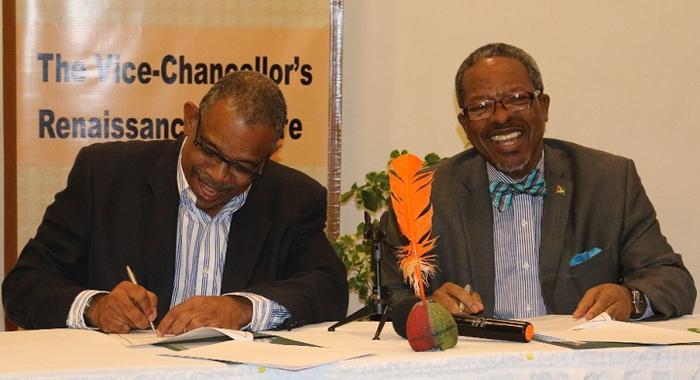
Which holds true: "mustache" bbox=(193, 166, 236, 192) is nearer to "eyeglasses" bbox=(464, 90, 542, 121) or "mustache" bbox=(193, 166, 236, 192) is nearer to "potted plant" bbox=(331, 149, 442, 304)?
"eyeglasses" bbox=(464, 90, 542, 121)

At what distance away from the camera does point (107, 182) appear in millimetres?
3240

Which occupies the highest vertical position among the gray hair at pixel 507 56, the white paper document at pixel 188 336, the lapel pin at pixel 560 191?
the gray hair at pixel 507 56

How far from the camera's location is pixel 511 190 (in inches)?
138

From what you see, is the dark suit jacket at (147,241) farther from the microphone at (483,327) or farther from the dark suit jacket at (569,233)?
the microphone at (483,327)

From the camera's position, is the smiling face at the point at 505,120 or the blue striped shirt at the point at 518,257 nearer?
the blue striped shirt at the point at 518,257

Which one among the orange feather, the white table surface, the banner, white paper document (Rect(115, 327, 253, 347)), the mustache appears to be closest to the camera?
the white table surface

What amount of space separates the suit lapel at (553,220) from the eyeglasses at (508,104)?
10.0 inches

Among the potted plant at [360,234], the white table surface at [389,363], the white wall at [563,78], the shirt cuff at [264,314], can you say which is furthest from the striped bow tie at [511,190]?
the white wall at [563,78]

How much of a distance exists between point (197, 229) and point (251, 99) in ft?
1.66

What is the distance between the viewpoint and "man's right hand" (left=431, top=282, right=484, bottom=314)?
2.88 meters

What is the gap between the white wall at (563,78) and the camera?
465 centimetres

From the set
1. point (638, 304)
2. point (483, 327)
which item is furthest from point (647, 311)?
point (483, 327)

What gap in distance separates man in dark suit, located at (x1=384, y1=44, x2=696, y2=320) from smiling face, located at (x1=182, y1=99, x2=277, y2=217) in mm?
620

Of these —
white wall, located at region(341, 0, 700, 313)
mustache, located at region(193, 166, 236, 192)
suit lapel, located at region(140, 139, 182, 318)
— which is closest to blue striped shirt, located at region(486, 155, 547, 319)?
mustache, located at region(193, 166, 236, 192)
